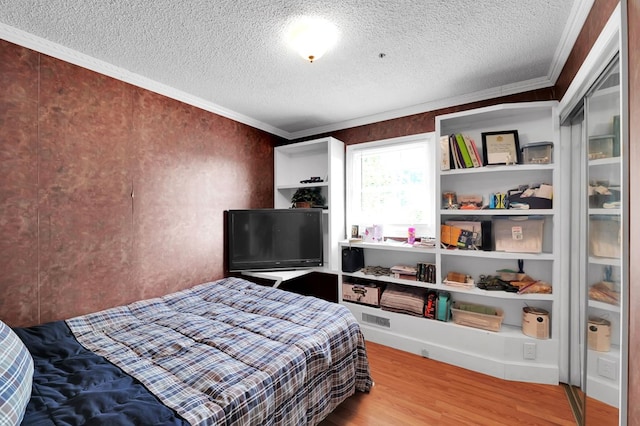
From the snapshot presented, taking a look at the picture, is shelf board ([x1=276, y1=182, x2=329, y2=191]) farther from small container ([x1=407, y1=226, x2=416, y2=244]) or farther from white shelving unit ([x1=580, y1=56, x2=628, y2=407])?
white shelving unit ([x1=580, y1=56, x2=628, y2=407])

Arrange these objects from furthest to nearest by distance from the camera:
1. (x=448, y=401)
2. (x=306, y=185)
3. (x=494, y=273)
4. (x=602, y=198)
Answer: (x=306, y=185), (x=494, y=273), (x=448, y=401), (x=602, y=198)

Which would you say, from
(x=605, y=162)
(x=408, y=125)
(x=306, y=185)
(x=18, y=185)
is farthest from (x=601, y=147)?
(x=18, y=185)

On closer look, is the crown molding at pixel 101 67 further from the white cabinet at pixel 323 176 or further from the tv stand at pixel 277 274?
the tv stand at pixel 277 274

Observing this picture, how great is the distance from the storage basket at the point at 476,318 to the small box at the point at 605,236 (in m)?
1.02

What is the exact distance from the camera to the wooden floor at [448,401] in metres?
1.78

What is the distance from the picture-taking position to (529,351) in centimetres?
220

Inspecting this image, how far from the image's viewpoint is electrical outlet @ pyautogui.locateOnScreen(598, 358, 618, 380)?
122 cm

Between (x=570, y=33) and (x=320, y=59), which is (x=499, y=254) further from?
(x=320, y=59)

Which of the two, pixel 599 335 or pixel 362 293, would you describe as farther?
pixel 362 293

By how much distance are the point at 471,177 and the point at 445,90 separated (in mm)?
865

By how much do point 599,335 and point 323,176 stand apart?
2825 millimetres

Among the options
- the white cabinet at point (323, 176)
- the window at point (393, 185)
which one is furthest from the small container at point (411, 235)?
the white cabinet at point (323, 176)

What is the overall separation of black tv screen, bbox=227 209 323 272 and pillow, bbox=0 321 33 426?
72.2 inches

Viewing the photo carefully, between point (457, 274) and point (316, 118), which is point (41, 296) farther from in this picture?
point (457, 274)
